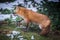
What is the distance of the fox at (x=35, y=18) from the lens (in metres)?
1.80

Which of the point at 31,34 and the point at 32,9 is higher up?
the point at 32,9

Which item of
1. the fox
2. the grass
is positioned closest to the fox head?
the fox

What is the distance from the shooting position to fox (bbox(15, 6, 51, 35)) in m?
1.80

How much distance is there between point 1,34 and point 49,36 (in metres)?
0.50

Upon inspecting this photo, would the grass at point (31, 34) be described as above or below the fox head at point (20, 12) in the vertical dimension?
below

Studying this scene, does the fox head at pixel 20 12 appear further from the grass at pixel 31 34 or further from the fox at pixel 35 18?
the grass at pixel 31 34

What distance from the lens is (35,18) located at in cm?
180

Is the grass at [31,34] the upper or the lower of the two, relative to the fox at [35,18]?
lower

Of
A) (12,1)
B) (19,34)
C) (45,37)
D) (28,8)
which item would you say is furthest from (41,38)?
(12,1)

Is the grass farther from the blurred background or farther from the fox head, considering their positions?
the fox head

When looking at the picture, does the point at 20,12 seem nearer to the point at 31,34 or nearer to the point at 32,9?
the point at 32,9

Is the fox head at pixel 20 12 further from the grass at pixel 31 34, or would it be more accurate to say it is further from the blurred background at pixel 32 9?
the grass at pixel 31 34

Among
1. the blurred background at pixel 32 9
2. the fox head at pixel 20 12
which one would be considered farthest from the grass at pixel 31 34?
the fox head at pixel 20 12

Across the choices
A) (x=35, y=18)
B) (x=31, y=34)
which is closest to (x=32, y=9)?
(x=35, y=18)
